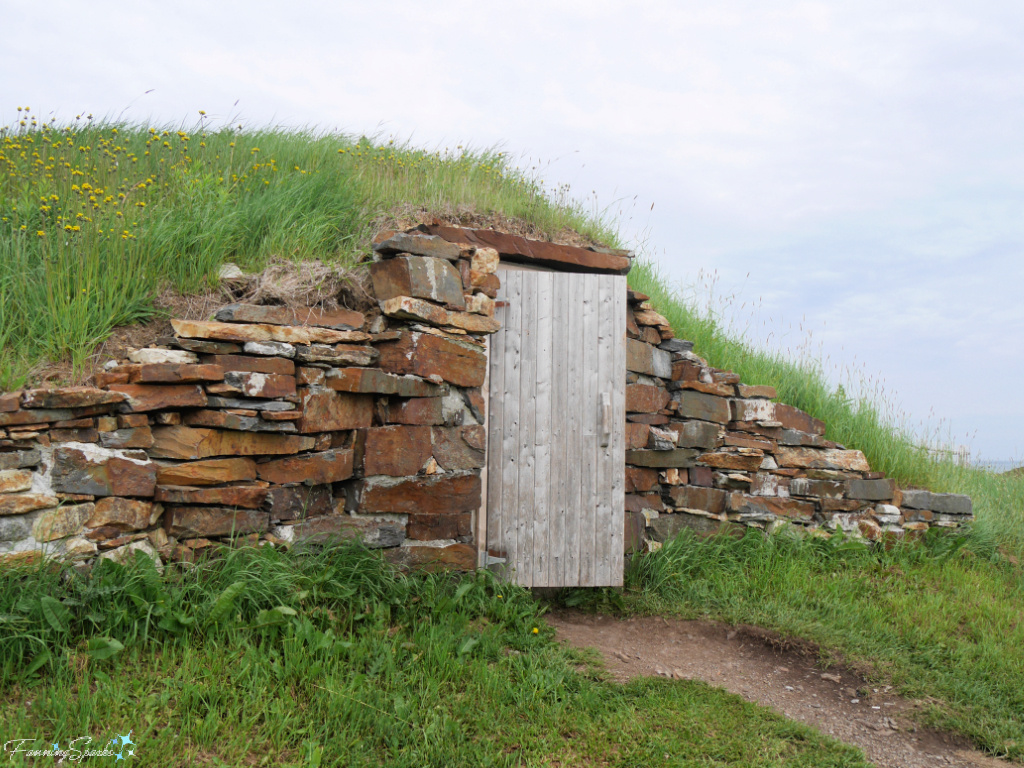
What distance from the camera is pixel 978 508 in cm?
834

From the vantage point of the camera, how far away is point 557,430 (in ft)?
19.0

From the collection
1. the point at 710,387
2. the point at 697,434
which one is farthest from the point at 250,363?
the point at 710,387

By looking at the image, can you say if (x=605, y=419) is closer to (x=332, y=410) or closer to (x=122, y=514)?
(x=332, y=410)

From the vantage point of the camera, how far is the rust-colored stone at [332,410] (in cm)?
470

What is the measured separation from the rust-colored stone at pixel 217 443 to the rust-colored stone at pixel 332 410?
139 millimetres

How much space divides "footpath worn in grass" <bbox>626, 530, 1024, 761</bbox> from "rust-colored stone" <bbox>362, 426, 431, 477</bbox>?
7.63 ft

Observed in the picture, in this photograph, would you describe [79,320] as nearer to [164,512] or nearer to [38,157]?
[164,512]

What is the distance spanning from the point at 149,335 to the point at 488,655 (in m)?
3.15

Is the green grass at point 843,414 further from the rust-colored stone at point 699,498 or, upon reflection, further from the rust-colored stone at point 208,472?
the rust-colored stone at point 208,472

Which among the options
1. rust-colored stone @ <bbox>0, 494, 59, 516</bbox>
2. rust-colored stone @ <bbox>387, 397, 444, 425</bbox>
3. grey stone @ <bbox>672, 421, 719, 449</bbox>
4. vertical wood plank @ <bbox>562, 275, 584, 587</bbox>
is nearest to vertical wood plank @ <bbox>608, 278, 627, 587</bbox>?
vertical wood plank @ <bbox>562, 275, 584, 587</bbox>

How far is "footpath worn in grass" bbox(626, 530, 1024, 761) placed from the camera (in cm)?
492

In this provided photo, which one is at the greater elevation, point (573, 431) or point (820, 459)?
point (573, 431)

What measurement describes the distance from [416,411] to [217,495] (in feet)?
4.70

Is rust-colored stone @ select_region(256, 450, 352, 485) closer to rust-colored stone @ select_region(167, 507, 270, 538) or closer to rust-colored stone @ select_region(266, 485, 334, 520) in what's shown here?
rust-colored stone @ select_region(266, 485, 334, 520)
